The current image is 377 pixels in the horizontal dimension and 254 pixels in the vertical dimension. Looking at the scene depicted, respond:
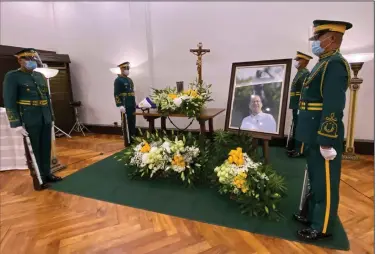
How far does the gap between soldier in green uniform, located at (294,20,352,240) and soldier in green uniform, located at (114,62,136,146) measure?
133 inches

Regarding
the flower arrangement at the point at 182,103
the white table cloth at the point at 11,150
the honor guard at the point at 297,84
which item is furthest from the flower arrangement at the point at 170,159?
the white table cloth at the point at 11,150

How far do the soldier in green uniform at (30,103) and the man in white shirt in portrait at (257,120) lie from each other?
2.22 m

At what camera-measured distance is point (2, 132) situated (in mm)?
3344

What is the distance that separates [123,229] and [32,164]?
1.47 m

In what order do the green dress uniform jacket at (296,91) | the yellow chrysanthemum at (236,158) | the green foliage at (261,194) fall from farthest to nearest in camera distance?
the green dress uniform jacket at (296,91), the yellow chrysanthemum at (236,158), the green foliage at (261,194)

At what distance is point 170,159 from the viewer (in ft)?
8.84

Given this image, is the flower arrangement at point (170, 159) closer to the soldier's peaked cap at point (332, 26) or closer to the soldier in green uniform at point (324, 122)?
the soldier in green uniform at point (324, 122)

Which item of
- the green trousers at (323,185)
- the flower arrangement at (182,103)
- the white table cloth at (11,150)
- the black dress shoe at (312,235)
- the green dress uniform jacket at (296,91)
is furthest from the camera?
the white table cloth at (11,150)

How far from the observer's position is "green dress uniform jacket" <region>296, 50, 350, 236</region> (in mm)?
1447

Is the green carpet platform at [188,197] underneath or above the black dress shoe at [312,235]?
underneath

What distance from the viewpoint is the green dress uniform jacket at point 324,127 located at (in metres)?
1.45

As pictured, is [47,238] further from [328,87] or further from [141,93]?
[141,93]

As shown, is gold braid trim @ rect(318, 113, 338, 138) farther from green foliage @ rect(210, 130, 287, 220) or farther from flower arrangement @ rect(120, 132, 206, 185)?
flower arrangement @ rect(120, 132, 206, 185)

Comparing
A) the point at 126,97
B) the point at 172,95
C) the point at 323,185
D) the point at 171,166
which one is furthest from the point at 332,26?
the point at 126,97
